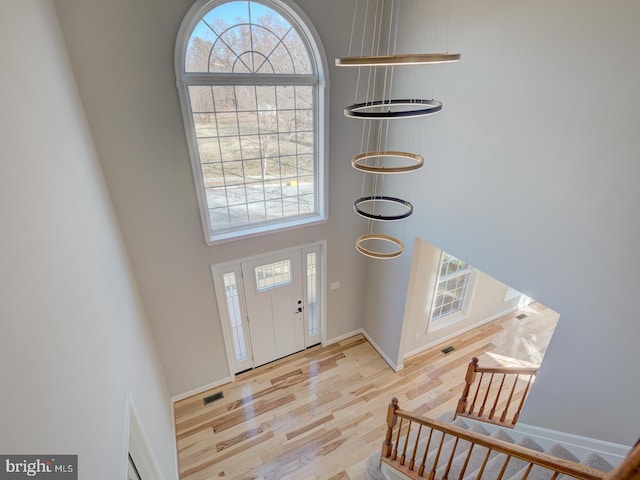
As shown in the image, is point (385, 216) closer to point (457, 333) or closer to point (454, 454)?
point (454, 454)

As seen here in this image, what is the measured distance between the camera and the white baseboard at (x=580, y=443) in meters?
2.46

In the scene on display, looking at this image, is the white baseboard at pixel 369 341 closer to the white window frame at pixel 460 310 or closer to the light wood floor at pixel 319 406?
the light wood floor at pixel 319 406

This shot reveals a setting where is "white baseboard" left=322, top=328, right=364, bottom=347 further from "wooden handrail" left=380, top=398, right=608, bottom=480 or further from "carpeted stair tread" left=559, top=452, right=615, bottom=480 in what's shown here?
"carpeted stair tread" left=559, top=452, right=615, bottom=480

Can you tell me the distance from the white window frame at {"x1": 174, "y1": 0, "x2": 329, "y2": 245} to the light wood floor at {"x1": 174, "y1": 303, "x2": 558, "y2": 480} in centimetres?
237

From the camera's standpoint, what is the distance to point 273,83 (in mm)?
3637

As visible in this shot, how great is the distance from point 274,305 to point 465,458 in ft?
9.63

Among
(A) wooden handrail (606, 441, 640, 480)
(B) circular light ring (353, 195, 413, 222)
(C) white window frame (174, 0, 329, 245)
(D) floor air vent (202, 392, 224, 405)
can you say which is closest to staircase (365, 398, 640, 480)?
(B) circular light ring (353, 195, 413, 222)

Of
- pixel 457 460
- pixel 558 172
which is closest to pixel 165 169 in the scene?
pixel 558 172

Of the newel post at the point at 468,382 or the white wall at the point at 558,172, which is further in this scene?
the newel post at the point at 468,382

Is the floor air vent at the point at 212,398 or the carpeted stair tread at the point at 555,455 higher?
the carpeted stair tread at the point at 555,455

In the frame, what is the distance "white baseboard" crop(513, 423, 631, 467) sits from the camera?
246cm

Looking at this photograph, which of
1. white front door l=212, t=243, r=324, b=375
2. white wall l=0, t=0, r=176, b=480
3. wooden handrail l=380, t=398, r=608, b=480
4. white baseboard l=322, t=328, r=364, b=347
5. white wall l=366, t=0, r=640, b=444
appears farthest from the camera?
white baseboard l=322, t=328, r=364, b=347

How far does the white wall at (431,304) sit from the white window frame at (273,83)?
155 cm

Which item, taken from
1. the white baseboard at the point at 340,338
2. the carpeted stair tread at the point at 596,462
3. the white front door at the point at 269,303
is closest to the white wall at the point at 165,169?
the white front door at the point at 269,303
